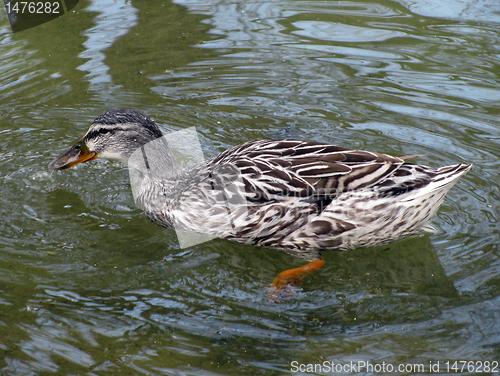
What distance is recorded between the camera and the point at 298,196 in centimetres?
477

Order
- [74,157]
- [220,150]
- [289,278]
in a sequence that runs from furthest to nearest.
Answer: [220,150] < [74,157] < [289,278]

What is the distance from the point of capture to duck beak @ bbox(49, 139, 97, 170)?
214 inches

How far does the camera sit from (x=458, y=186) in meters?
5.68

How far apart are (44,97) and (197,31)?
9.31 feet

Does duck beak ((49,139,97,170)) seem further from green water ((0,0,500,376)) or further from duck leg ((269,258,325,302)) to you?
duck leg ((269,258,325,302))

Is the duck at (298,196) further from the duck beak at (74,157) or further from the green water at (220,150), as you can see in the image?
the green water at (220,150)

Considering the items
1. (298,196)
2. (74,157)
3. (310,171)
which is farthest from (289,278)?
(74,157)

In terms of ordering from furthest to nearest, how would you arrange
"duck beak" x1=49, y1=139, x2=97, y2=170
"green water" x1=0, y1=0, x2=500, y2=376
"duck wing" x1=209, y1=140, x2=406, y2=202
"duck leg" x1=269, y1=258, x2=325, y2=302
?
"duck beak" x1=49, y1=139, x2=97, y2=170
"duck wing" x1=209, y1=140, x2=406, y2=202
"duck leg" x1=269, y1=258, x2=325, y2=302
"green water" x1=0, y1=0, x2=500, y2=376

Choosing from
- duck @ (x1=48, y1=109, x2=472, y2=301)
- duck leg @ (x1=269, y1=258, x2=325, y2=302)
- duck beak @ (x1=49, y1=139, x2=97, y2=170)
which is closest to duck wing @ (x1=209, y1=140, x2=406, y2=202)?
duck @ (x1=48, y1=109, x2=472, y2=301)

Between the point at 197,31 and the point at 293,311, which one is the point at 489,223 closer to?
the point at 293,311

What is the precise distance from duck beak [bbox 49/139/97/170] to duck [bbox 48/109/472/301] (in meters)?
0.03

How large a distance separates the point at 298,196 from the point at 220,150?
6.26 feet

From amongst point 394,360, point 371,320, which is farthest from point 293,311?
point 394,360

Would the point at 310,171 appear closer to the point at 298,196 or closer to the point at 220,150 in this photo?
the point at 298,196
